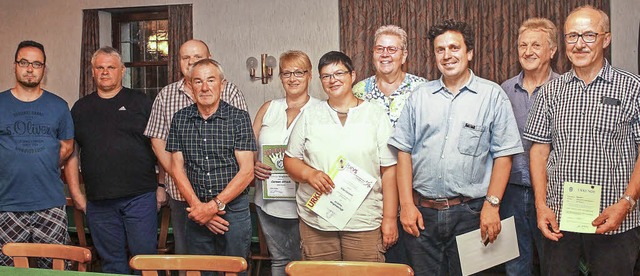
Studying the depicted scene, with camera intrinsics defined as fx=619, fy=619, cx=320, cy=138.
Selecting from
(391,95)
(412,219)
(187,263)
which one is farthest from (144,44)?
(187,263)

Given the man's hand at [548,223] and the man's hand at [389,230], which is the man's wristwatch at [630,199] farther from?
the man's hand at [389,230]

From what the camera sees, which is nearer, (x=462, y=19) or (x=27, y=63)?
(x=27, y=63)

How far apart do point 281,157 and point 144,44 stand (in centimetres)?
449

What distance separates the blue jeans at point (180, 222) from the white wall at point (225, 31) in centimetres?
350

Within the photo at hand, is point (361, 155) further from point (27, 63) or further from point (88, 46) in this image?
point (88, 46)

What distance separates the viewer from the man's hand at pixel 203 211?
292cm

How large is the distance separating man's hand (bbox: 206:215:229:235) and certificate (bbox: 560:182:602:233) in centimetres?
151

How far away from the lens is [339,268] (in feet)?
6.75

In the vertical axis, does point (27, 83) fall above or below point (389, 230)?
above

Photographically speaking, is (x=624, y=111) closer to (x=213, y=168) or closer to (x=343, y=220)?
(x=343, y=220)

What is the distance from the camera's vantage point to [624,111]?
94.4 inches

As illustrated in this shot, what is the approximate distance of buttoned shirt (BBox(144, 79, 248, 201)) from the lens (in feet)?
10.7

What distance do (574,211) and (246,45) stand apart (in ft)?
16.3

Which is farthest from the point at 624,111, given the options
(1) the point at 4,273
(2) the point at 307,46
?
(2) the point at 307,46
